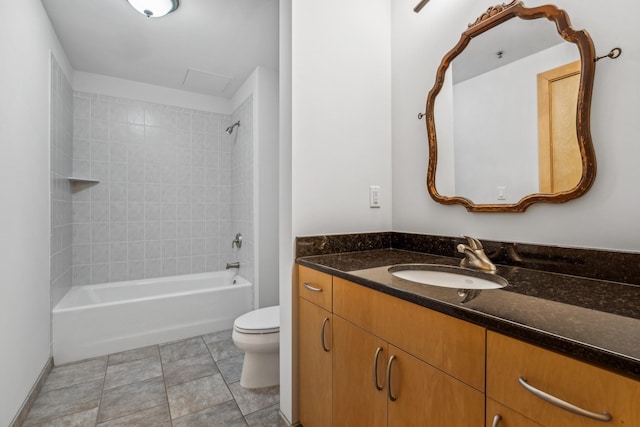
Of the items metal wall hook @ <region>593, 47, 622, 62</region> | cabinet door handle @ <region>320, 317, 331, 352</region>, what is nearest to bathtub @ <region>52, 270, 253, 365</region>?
cabinet door handle @ <region>320, 317, 331, 352</region>

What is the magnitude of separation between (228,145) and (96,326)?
2201 millimetres

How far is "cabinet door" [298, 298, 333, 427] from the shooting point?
1178mm

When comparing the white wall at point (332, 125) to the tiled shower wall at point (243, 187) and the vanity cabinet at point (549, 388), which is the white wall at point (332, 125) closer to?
the vanity cabinet at point (549, 388)

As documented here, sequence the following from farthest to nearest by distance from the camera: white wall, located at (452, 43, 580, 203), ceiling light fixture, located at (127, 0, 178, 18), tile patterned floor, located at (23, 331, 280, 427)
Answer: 1. ceiling light fixture, located at (127, 0, 178, 18)
2. tile patterned floor, located at (23, 331, 280, 427)
3. white wall, located at (452, 43, 580, 203)

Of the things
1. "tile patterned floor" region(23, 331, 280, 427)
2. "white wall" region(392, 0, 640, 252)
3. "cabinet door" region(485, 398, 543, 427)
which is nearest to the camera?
"cabinet door" region(485, 398, 543, 427)

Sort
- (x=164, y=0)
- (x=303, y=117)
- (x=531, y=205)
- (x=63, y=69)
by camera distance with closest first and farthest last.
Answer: (x=531, y=205) < (x=303, y=117) < (x=164, y=0) < (x=63, y=69)

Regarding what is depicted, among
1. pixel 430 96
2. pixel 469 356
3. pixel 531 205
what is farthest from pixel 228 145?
pixel 469 356

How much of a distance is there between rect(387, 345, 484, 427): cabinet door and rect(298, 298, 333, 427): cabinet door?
344mm

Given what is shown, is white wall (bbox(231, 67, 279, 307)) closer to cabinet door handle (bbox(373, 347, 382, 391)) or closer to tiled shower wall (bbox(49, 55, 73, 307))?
tiled shower wall (bbox(49, 55, 73, 307))

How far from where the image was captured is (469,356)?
0.67m

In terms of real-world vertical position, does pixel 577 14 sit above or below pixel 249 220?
above

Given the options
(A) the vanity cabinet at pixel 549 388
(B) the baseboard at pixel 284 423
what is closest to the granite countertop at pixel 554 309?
(A) the vanity cabinet at pixel 549 388

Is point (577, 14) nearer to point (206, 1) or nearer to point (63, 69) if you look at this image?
point (206, 1)

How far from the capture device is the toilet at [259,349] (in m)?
1.81
